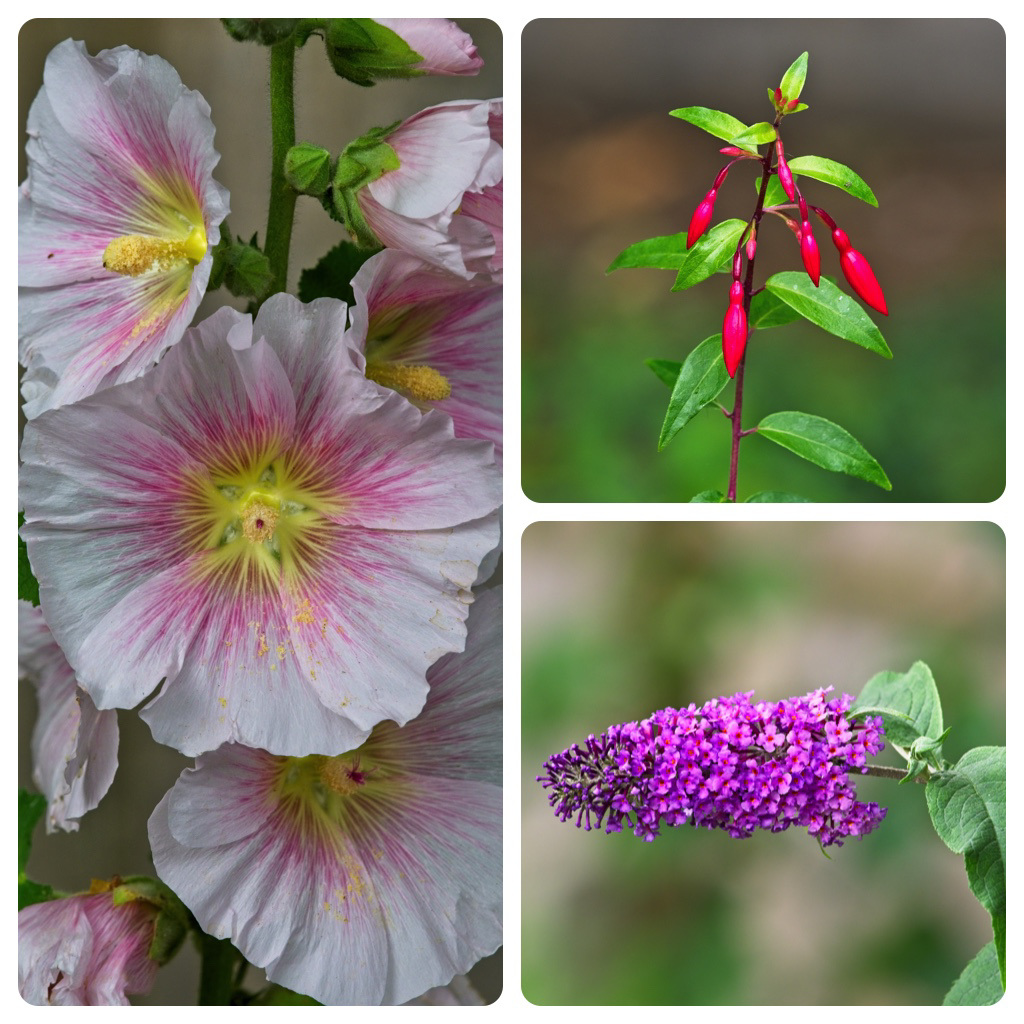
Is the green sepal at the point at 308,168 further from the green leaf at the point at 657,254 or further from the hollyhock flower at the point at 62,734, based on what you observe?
the hollyhock flower at the point at 62,734

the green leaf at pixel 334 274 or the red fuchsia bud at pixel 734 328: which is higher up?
the green leaf at pixel 334 274

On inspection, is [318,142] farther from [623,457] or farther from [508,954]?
[508,954]

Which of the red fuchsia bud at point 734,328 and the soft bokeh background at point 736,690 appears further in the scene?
the soft bokeh background at point 736,690

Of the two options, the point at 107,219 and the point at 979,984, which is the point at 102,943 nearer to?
the point at 107,219

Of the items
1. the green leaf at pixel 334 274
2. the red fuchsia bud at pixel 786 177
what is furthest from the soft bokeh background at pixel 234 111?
the red fuchsia bud at pixel 786 177

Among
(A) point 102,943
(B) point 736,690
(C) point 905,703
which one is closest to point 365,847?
(A) point 102,943

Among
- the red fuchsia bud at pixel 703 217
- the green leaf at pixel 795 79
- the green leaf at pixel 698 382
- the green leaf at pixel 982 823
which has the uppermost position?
the green leaf at pixel 795 79

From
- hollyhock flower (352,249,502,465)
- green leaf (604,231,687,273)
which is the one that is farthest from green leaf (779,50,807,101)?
hollyhock flower (352,249,502,465)
